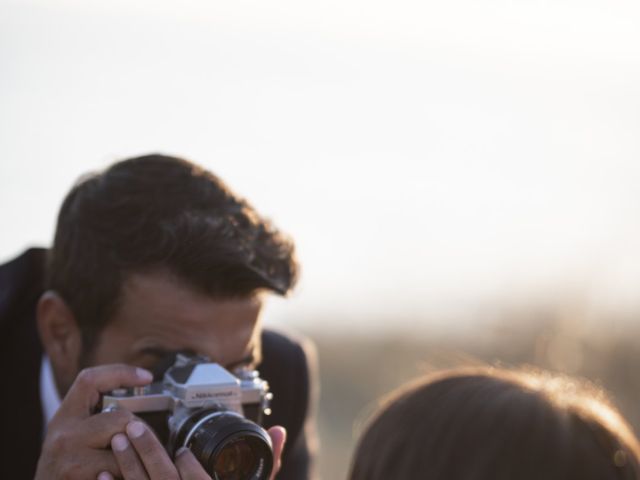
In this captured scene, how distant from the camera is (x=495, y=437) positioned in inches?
59.2

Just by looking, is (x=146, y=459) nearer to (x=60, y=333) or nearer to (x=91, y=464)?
(x=91, y=464)

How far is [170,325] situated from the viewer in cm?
244

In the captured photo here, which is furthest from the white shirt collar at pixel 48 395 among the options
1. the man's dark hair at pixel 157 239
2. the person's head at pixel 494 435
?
the person's head at pixel 494 435

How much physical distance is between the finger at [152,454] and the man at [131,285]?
1.48 ft

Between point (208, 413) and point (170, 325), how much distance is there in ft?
→ 1.35

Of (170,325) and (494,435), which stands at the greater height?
(494,435)

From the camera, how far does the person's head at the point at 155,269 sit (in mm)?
2465

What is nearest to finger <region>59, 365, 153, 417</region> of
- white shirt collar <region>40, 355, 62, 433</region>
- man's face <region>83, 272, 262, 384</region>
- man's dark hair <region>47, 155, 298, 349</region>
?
man's face <region>83, 272, 262, 384</region>

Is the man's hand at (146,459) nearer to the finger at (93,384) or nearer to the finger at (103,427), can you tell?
the finger at (103,427)

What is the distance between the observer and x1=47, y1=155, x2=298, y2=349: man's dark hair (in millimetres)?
2492

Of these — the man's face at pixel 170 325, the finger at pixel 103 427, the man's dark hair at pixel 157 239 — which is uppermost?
the man's dark hair at pixel 157 239

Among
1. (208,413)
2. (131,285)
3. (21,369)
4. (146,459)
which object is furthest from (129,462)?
(21,369)

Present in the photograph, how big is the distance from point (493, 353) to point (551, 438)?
18.9ft

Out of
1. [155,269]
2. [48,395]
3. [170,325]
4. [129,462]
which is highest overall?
[155,269]
